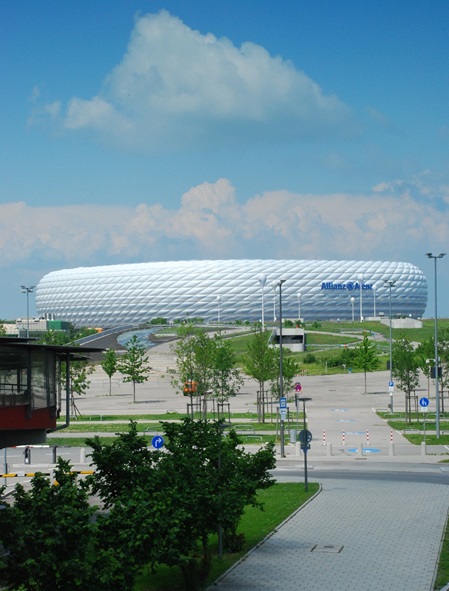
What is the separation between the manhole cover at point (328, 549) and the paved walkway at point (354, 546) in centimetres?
2

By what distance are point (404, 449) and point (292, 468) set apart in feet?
22.7

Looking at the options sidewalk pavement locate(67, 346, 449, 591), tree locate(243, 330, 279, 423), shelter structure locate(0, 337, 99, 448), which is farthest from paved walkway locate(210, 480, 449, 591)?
tree locate(243, 330, 279, 423)

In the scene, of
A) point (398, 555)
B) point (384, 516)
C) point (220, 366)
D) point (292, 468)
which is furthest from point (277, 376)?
point (398, 555)

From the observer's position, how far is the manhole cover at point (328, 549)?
877 inches

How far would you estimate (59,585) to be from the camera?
46.9 ft

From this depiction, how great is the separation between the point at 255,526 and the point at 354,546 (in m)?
3.51

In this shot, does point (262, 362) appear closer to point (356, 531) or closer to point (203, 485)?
point (356, 531)

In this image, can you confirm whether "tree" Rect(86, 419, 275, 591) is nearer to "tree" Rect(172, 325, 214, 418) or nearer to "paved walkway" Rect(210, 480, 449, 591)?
"paved walkway" Rect(210, 480, 449, 591)

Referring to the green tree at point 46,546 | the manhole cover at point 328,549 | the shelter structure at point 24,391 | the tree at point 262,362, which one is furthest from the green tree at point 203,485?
the tree at point 262,362

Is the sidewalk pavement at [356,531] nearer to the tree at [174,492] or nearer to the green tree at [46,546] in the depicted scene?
the tree at [174,492]

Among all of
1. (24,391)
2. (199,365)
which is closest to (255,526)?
(24,391)

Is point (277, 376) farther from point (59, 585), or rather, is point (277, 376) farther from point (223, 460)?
point (59, 585)

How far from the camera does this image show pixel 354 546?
74.7 feet

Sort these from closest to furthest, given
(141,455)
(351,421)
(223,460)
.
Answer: (141,455)
(223,460)
(351,421)
